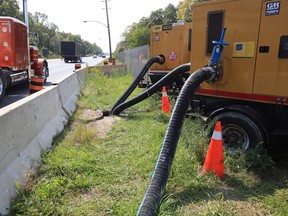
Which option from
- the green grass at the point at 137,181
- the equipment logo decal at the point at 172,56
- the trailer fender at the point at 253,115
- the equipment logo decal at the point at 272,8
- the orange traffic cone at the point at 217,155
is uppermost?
the equipment logo decal at the point at 272,8

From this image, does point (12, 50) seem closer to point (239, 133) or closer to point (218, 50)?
point (218, 50)

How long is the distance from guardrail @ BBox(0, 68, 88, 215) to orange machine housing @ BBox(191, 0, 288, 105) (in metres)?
2.98

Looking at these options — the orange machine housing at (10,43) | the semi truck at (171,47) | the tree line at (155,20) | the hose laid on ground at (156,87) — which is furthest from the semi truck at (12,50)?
the tree line at (155,20)

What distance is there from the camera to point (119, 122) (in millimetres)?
6793

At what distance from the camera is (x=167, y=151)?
3719 mm

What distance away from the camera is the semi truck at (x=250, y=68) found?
4117mm

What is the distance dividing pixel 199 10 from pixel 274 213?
3.59 meters

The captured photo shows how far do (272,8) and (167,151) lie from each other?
8.67ft

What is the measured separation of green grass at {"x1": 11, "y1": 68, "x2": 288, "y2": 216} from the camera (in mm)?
3090

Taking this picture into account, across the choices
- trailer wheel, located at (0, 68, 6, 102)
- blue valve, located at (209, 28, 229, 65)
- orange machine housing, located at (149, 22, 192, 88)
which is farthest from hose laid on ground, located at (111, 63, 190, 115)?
trailer wheel, located at (0, 68, 6, 102)

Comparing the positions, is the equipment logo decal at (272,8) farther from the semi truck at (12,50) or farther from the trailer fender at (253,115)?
the semi truck at (12,50)

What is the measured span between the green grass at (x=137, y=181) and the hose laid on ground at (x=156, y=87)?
1.37 m

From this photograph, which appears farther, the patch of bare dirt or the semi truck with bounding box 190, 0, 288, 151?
the patch of bare dirt

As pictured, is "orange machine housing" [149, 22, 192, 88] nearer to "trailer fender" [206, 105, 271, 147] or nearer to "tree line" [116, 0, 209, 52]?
"trailer fender" [206, 105, 271, 147]
